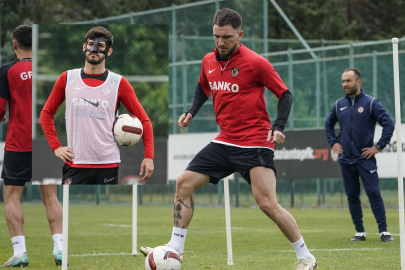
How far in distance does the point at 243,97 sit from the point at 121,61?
1.18m

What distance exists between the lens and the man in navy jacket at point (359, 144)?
10008mm

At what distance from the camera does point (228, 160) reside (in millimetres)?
6340

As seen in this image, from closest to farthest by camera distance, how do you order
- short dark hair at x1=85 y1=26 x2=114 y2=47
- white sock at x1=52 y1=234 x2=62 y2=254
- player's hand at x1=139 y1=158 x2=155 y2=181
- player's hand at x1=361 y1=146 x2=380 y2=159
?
short dark hair at x1=85 y1=26 x2=114 y2=47, player's hand at x1=139 y1=158 x2=155 y2=181, white sock at x1=52 y1=234 x2=62 y2=254, player's hand at x1=361 y1=146 x2=380 y2=159

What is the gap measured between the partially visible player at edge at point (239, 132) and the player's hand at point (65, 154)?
3.71ft

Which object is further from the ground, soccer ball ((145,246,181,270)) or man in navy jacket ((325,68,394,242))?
man in navy jacket ((325,68,394,242))

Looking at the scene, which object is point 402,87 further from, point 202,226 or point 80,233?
point 80,233

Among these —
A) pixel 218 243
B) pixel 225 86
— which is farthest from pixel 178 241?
pixel 218 243

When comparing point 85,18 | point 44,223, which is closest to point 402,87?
point 44,223

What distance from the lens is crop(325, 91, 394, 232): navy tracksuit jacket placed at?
1002 cm

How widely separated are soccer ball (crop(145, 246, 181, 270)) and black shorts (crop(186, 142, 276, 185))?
79cm

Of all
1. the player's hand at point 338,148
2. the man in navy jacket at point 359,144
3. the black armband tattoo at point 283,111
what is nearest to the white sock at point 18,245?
the black armband tattoo at point 283,111

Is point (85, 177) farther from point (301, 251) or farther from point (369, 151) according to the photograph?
point (369, 151)

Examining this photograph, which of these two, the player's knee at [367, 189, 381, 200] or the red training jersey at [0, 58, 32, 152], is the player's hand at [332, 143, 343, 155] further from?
the red training jersey at [0, 58, 32, 152]

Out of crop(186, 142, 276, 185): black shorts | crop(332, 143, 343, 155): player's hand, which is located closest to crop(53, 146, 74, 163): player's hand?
crop(186, 142, 276, 185): black shorts
